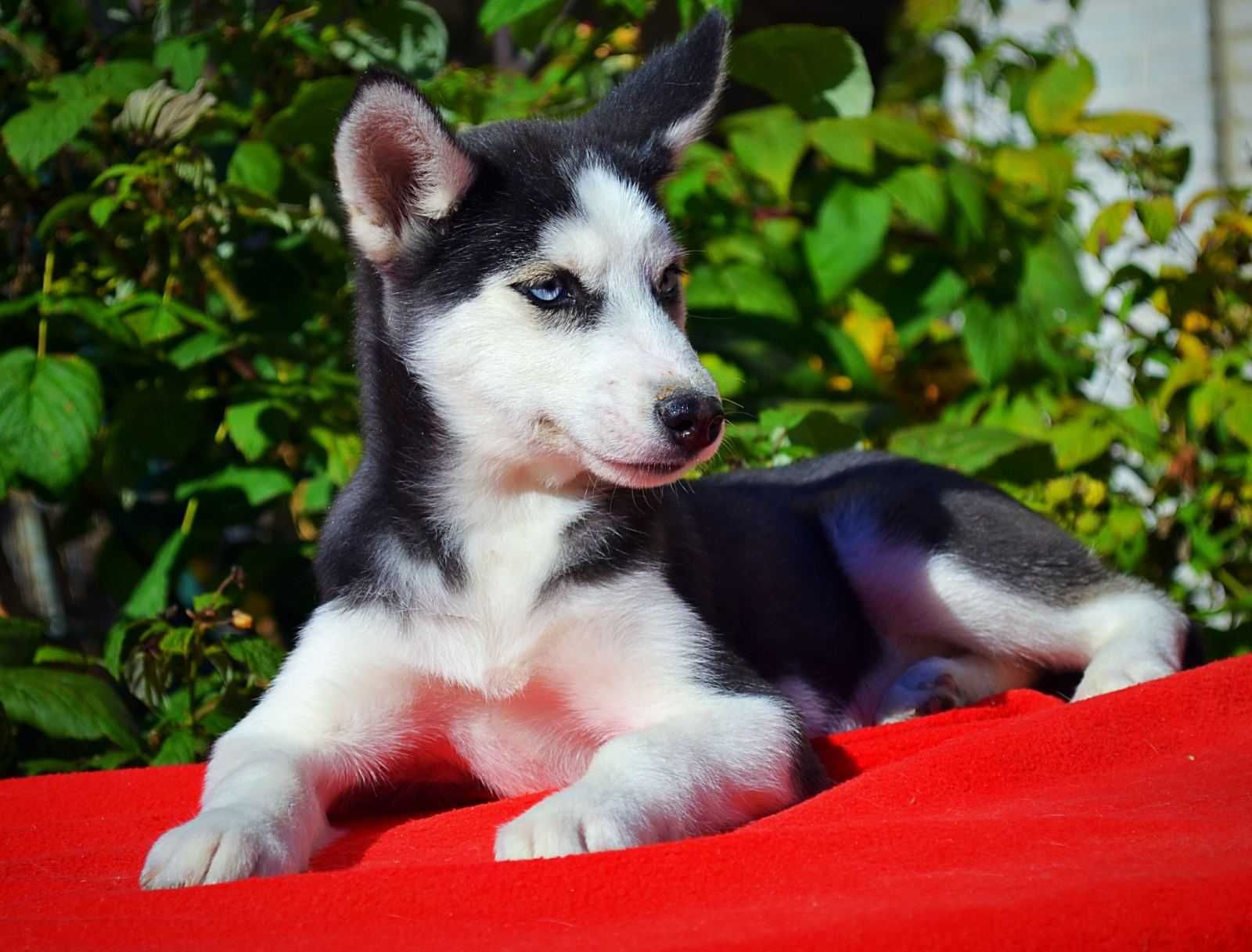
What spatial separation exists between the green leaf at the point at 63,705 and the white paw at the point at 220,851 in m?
1.35

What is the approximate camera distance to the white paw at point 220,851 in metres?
2.03

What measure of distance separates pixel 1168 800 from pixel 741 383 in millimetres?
2505

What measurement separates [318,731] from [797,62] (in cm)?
283

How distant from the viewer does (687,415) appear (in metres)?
2.42

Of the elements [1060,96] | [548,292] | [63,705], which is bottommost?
[63,705]

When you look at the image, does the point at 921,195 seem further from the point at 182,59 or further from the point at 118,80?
the point at 118,80

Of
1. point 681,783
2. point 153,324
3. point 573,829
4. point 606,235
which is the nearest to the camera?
point 573,829

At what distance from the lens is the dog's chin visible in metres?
2.49

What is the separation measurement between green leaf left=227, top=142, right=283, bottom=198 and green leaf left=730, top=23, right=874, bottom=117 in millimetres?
1492

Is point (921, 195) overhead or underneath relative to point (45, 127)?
underneath

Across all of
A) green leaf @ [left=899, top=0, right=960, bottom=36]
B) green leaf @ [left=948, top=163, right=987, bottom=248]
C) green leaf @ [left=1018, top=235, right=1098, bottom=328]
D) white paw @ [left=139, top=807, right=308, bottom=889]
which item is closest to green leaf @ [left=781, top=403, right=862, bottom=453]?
green leaf @ [left=948, top=163, right=987, bottom=248]

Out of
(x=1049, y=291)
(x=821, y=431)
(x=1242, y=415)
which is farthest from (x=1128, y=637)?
(x=1049, y=291)

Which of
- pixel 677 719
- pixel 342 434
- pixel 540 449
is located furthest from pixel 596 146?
pixel 342 434

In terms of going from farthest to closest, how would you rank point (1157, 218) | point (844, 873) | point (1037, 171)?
point (1037, 171), point (1157, 218), point (844, 873)
